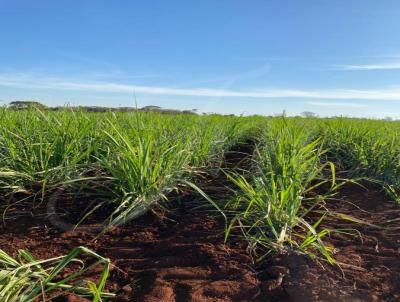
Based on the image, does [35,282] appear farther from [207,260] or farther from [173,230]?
[173,230]

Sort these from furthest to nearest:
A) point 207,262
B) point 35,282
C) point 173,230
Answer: point 173,230 < point 207,262 < point 35,282

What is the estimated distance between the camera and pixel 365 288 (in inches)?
51.5

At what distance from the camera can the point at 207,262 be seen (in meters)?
1.45

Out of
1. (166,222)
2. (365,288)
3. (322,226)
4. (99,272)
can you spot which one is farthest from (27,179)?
(365,288)

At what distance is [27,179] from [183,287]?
3.82 ft

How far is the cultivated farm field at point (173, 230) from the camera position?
49.6 inches

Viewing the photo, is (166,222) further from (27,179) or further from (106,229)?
(27,179)

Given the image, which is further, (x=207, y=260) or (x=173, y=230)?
(x=173, y=230)

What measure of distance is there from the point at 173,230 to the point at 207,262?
0.34m

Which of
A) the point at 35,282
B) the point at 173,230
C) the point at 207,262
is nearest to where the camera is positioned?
the point at 35,282

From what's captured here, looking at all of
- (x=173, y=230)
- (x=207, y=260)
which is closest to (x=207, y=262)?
(x=207, y=260)

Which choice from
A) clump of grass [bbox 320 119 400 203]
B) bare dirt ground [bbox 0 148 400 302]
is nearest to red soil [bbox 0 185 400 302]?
bare dirt ground [bbox 0 148 400 302]

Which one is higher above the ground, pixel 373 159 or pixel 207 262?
pixel 373 159

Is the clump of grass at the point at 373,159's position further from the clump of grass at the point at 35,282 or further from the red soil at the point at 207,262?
the clump of grass at the point at 35,282
